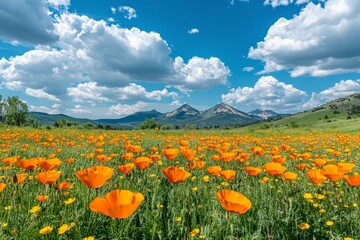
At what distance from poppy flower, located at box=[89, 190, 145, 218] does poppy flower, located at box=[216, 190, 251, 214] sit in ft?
1.99

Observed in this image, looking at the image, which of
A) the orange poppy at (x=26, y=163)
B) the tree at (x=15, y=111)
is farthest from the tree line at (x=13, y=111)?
the orange poppy at (x=26, y=163)

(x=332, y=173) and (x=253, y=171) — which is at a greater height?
(x=332, y=173)

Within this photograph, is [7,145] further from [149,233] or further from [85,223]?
[149,233]

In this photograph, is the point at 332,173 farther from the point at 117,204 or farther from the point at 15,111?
the point at 15,111

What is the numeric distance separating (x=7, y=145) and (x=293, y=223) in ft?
27.8

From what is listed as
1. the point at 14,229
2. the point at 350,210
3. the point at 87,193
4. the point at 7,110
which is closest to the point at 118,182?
the point at 87,193

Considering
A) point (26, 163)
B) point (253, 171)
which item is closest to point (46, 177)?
point (26, 163)

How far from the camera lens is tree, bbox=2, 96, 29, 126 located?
13600 cm

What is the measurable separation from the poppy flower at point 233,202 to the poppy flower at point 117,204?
1.99ft

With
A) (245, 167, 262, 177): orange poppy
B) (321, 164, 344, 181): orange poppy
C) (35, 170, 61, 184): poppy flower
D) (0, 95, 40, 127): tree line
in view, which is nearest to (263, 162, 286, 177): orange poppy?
(245, 167, 262, 177): orange poppy

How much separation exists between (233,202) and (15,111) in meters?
161

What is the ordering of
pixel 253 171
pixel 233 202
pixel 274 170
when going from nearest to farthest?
pixel 233 202, pixel 274 170, pixel 253 171

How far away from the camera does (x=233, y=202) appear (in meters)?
2.13

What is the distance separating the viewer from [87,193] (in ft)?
11.4
